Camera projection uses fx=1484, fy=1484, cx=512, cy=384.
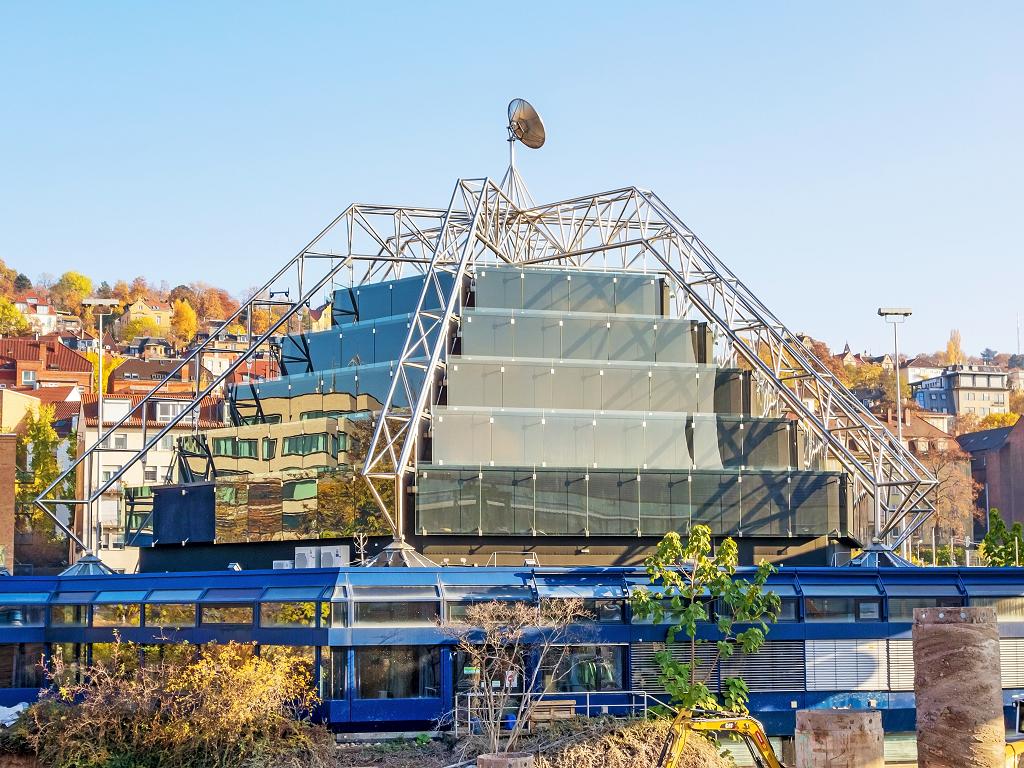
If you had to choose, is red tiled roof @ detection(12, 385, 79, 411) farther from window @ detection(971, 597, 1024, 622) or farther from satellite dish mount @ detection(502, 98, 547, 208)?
window @ detection(971, 597, 1024, 622)

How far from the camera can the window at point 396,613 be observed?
50.2 metres

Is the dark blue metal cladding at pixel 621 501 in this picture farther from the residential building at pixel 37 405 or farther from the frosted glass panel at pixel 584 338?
the residential building at pixel 37 405

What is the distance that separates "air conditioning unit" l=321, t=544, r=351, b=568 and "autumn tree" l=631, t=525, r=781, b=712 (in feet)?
39.2

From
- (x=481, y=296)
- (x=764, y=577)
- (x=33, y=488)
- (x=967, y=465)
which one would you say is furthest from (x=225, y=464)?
(x=967, y=465)

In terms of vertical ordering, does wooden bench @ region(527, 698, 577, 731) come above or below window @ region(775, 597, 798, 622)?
below

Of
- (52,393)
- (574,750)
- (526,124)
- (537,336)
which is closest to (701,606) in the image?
(574,750)


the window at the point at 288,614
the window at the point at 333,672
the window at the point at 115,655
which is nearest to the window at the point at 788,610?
the window at the point at 333,672

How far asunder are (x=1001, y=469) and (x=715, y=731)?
117 m

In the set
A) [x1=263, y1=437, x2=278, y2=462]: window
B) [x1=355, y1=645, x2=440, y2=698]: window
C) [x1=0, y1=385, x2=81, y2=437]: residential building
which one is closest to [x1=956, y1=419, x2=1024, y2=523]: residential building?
[x1=0, y1=385, x2=81, y2=437]: residential building

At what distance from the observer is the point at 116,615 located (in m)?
54.4

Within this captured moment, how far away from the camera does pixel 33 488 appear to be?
12481 centimetres

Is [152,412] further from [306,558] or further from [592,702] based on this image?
[592,702]

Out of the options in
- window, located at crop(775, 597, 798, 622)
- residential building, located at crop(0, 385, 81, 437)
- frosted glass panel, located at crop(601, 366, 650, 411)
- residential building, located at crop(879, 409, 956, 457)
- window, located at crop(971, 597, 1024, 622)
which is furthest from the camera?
residential building, located at crop(879, 409, 956, 457)

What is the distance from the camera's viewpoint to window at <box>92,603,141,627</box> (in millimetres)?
54000
